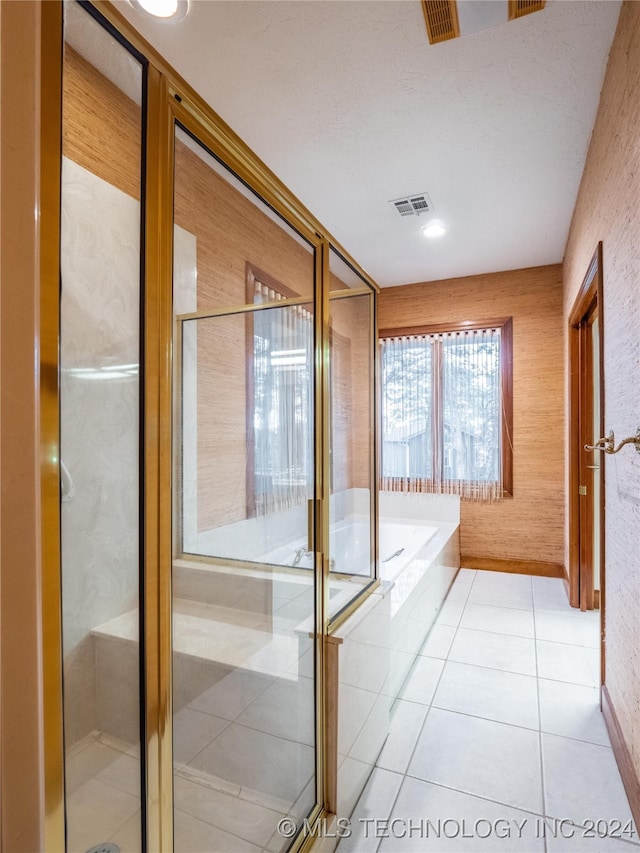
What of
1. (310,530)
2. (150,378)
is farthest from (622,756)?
(150,378)

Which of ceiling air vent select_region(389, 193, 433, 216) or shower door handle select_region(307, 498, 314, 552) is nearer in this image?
shower door handle select_region(307, 498, 314, 552)

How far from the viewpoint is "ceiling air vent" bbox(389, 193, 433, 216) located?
284 centimetres

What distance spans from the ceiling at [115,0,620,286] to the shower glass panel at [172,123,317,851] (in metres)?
0.87

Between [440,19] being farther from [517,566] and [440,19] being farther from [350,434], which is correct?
[517,566]

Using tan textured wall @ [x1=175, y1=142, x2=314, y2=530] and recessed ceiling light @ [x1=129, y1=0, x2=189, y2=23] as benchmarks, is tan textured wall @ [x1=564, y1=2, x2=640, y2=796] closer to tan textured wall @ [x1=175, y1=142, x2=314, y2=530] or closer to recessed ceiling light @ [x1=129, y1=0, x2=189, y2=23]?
tan textured wall @ [x1=175, y1=142, x2=314, y2=530]

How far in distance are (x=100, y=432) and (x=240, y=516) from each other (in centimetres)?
82

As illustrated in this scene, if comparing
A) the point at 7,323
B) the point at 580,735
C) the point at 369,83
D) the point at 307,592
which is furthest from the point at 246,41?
the point at 580,735

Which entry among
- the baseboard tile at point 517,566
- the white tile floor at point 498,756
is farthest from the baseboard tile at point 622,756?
the baseboard tile at point 517,566

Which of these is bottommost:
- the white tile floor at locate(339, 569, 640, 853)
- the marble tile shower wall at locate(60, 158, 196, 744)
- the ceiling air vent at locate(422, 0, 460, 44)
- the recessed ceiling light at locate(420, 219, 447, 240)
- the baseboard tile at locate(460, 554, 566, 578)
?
the white tile floor at locate(339, 569, 640, 853)

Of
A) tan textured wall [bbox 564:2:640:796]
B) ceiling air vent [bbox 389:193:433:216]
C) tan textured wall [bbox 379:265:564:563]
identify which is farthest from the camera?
tan textured wall [bbox 379:265:564:563]

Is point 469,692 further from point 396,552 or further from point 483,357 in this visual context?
point 483,357

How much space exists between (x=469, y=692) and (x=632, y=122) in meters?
2.44

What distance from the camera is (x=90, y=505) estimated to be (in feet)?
2.36

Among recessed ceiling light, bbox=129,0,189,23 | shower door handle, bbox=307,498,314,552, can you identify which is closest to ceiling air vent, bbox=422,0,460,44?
recessed ceiling light, bbox=129,0,189,23
